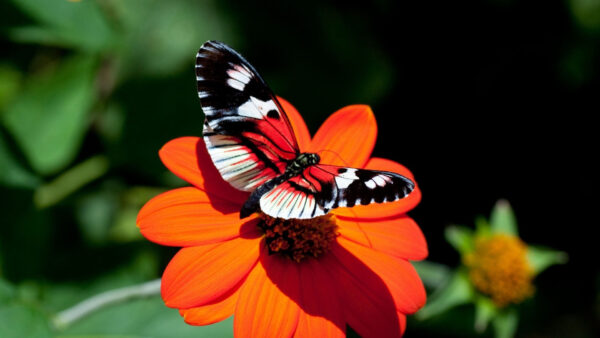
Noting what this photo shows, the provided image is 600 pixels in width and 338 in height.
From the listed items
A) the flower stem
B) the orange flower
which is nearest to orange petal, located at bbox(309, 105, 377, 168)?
the orange flower

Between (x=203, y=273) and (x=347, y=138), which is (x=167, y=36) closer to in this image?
(x=347, y=138)

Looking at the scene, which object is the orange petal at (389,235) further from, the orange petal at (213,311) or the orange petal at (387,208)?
the orange petal at (213,311)

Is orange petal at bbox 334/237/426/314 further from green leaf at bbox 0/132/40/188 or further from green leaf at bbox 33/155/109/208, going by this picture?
green leaf at bbox 33/155/109/208

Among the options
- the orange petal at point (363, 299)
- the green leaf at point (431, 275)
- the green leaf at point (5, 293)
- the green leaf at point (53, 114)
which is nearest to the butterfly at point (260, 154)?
the orange petal at point (363, 299)

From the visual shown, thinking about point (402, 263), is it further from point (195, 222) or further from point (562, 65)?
point (562, 65)

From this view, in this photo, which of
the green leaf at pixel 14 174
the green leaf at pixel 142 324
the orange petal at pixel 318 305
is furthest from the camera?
the green leaf at pixel 14 174
